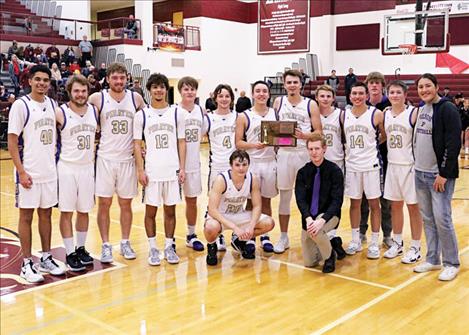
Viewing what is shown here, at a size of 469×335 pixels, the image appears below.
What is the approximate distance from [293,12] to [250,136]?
19054mm

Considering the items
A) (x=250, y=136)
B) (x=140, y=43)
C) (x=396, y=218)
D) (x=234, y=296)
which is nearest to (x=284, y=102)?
(x=250, y=136)

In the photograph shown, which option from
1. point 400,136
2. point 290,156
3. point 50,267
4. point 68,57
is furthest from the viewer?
point 68,57

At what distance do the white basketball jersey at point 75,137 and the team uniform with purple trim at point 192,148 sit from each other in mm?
1062

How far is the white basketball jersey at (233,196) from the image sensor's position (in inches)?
207

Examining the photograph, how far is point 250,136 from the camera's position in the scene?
5.52m

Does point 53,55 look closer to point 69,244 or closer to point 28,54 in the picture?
point 28,54

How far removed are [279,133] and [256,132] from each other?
336mm

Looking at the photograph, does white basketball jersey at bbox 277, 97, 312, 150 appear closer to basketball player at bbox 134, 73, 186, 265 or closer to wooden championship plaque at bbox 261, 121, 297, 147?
wooden championship plaque at bbox 261, 121, 297, 147

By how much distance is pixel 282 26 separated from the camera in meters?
23.7

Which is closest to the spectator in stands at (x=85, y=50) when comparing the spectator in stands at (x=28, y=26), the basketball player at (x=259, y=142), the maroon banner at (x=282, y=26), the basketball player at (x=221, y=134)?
the spectator in stands at (x=28, y=26)

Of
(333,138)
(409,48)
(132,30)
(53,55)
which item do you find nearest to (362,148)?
(333,138)

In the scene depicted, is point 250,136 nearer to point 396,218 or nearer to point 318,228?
point 318,228

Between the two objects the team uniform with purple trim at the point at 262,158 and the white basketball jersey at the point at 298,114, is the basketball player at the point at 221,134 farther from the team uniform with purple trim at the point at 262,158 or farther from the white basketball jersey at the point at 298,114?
the white basketball jersey at the point at 298,114

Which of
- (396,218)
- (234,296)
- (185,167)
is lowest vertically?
(234,296)
